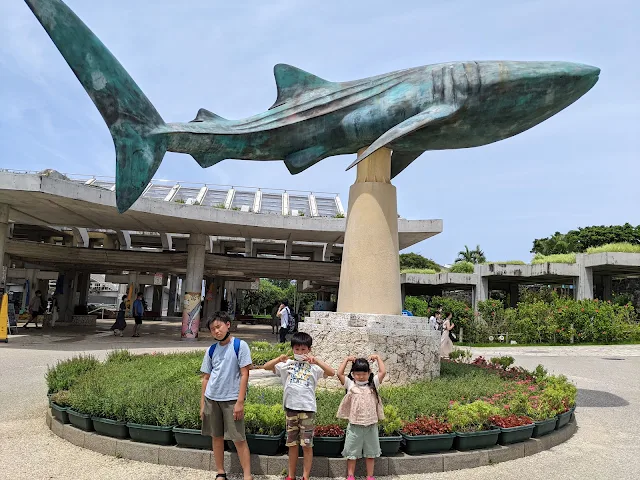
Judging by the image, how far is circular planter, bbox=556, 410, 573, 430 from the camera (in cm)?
705

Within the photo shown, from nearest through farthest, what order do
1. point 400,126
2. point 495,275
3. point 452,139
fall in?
point 400,126, point 452,139, point 495,275

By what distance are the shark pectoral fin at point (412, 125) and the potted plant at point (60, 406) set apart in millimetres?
5378

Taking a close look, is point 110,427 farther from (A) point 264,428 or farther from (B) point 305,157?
(B) point 305,157

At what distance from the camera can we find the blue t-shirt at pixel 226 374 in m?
4.93

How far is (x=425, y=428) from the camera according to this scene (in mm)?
5805

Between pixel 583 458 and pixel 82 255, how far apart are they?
25.1m

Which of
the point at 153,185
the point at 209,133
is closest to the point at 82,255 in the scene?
the point at 153,185

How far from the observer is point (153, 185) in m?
35.8

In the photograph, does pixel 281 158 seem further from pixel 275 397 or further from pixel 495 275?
pixel 495 275

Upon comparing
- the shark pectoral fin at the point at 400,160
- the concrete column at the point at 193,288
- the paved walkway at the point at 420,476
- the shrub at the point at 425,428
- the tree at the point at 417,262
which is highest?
the tree at the point at 417,262

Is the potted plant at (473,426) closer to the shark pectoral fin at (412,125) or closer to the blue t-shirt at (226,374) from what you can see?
the blue t-shirt at (226,374)

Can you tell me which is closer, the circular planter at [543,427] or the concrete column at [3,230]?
the circular planter at [543,427]

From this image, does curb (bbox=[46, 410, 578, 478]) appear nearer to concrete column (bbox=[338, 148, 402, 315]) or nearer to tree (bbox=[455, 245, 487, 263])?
concrete column (bbox=[338, 148, 402, 315])

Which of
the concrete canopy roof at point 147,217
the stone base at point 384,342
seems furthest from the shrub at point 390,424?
the concrete canopy roof at point 147,217
